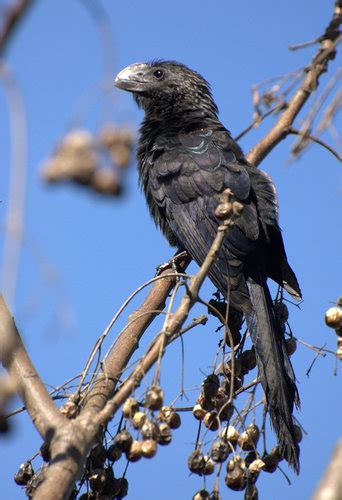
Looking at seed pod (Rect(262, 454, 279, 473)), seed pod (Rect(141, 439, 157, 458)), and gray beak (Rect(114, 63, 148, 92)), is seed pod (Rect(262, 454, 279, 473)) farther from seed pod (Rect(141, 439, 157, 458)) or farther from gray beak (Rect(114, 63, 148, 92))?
gray beak (Rect(114, 63, 148, 92))

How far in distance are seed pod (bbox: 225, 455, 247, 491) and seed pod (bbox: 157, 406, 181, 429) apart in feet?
0.81

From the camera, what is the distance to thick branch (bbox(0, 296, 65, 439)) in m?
2.41

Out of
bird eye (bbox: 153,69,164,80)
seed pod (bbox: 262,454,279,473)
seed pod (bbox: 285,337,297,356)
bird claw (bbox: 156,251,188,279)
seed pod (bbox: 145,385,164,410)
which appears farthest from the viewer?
bird eye (bbox: 153,69,164,80)

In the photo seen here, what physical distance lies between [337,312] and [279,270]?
1.58m

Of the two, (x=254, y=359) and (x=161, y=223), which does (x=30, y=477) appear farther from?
(x=161, y=223)

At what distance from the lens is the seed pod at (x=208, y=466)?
8.66 feet

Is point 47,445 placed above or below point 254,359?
below

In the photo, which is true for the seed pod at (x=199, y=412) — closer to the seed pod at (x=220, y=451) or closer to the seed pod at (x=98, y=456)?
the seed pod at (x=220, y=451)

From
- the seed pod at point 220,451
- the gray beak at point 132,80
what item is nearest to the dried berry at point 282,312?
the seed pod at point 220,451

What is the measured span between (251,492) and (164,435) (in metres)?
0.46

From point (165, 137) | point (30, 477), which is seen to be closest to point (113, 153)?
point (30, 477)

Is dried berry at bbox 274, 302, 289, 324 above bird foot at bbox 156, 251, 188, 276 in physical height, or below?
below

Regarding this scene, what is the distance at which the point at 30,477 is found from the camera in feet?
9.28

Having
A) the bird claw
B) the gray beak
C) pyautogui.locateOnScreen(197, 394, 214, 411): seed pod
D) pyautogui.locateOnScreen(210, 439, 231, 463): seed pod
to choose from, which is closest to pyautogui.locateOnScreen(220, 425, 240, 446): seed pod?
pyautogui.locateOnScreen(210, 439, 231, 463): seed pod
